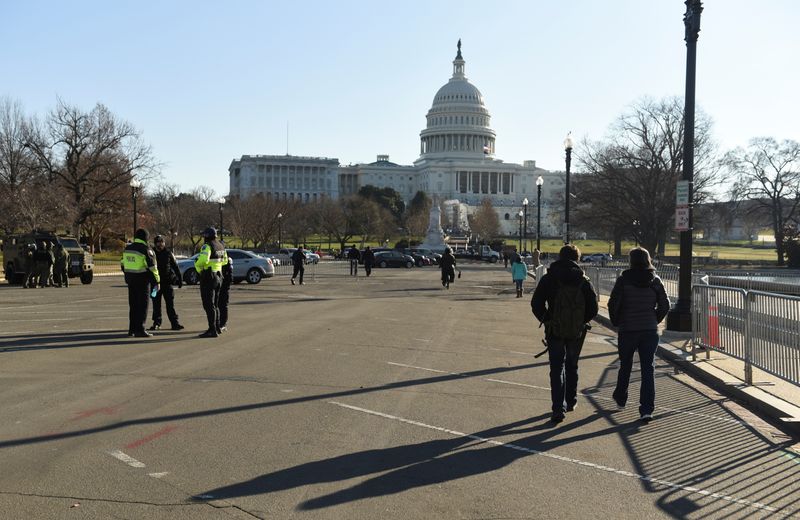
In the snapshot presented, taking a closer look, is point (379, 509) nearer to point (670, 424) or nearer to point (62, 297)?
point (670, 424)

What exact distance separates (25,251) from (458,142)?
6168 inches

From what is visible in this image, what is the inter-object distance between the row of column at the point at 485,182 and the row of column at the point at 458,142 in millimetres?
5735

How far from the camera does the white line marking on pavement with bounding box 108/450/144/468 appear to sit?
6.08m

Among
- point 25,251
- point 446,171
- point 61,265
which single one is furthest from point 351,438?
point 446,171

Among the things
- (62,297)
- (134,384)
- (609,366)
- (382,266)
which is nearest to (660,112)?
(382,266)

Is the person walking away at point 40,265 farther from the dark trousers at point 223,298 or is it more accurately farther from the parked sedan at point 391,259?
the parked sedan at point 391,259

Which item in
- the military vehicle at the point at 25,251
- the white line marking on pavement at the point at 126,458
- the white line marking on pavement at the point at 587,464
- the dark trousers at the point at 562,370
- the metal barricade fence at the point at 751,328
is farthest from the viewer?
the military vehicle at the point at 25,251

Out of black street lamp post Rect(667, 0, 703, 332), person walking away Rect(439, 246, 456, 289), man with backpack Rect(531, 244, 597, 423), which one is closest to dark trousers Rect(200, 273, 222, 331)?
man with backpack Rect(531, 244, 597, 423)

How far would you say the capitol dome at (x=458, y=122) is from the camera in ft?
589

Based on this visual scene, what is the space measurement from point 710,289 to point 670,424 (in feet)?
15.2

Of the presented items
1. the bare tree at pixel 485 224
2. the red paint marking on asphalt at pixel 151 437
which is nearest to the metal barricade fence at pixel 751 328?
the red paint marking on asphalt at pixel 151 437

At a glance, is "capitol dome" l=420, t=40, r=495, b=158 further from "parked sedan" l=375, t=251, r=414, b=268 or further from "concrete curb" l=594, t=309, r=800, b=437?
"concrete curb" l=594, t=309, r=800, b=437

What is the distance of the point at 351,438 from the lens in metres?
7.07

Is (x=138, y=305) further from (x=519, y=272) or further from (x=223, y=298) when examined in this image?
(x=519, y=272)
